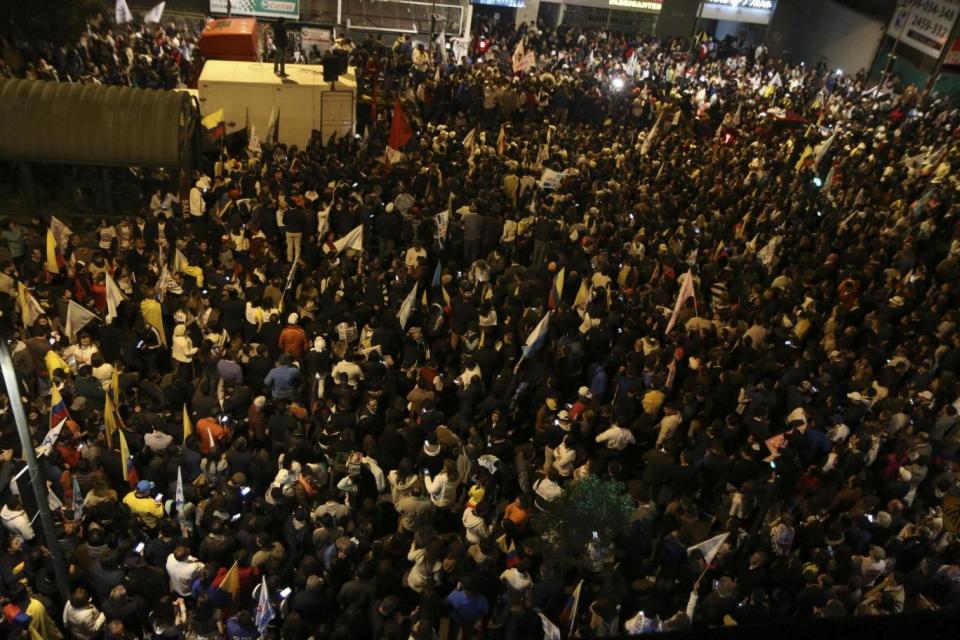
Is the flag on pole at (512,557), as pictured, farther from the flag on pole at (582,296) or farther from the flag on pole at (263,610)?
the flag on pole at (582,296)

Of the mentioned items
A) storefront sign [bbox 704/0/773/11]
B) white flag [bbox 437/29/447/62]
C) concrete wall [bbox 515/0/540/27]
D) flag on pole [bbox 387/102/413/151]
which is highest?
storefront sign [bbox 704/0/773/11]

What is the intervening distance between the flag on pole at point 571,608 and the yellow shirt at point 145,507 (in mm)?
4057

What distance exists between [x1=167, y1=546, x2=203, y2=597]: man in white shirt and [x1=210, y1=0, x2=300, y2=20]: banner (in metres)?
23.3

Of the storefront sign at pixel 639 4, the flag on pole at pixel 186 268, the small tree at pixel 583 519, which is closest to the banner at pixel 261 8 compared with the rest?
the storefront sign at pixel 639 4

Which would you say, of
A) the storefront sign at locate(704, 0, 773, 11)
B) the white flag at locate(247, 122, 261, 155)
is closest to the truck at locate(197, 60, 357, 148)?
the white flag at locate(247, 122, 261, 155)

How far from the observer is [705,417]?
31.8 feet

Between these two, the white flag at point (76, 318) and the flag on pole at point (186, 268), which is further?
the flag on pole at point (186, 268)

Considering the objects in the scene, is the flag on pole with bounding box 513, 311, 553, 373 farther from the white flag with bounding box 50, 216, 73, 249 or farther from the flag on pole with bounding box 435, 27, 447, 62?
the flag on pole with bounding box 435, 27, 447, 62

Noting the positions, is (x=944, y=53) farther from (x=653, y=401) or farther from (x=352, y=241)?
(x=352, y=241)

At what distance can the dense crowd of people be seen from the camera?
698cm

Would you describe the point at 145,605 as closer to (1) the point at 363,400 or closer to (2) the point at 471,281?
(1) the point at 363,400

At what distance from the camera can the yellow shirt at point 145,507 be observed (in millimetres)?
7324

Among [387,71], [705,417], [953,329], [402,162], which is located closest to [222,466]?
[705,417]

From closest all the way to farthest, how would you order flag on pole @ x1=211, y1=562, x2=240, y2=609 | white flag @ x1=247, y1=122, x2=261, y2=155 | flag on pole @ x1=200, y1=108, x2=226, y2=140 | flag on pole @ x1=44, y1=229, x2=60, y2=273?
flag on pole @ x1=211, y1=562, x2=240, y2=609
flag on pole @ x1=44, y1=229, x2=60, y2=273
white flag @ x1=247, y1=122, x2=261, y2=155
flag on pole @ x1=200, y1=108, x2=226, y2=140
